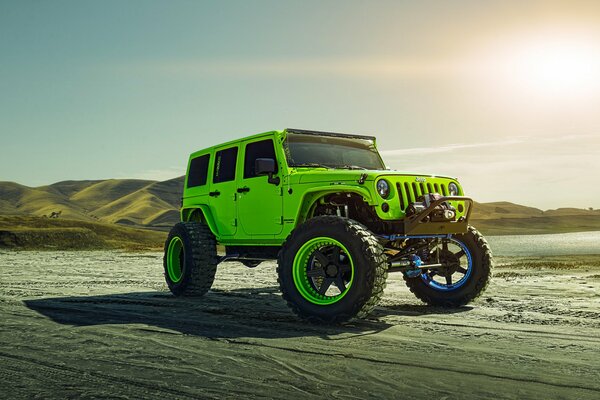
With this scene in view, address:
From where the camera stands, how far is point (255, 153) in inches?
359

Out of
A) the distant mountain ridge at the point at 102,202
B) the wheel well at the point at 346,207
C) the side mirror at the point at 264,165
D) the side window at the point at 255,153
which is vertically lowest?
the wheel well at the point at 346,207

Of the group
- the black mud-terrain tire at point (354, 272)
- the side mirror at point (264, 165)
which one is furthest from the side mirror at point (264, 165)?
the black mud-terrain tire at point (354, 272)

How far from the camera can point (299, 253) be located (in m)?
7.26

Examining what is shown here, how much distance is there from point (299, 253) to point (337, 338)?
146 centimetres

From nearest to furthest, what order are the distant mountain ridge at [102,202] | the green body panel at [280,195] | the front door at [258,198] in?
the green body panel at [280,195], the front door at [258,198], the distant mountain ridge at [102,202]

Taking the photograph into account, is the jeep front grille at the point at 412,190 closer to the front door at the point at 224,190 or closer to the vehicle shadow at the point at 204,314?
the vehicle shadow at the point at 204,314

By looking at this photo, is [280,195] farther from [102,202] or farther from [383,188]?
[102,202]

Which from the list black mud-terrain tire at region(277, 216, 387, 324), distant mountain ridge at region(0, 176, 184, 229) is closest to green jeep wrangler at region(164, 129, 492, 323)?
black mud-terrain tire at region(277, 216, 387, 324)

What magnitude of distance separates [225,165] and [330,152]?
1.87 metres

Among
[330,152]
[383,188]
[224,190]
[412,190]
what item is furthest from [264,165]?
[412,190]

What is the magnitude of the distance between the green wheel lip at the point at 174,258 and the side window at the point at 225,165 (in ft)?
4.55

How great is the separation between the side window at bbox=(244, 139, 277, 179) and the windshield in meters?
0.31

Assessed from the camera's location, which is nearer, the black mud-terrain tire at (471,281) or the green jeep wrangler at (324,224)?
the green jeep wrangler at (324,224)

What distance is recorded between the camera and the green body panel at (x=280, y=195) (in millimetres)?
7285
